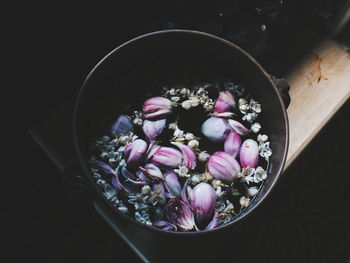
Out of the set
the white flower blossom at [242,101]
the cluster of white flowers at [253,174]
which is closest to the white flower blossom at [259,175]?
the cluster of white flowers at [253,174]

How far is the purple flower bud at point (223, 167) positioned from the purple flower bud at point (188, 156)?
0.9 inches

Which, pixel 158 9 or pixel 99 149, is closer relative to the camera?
pixel 99 149

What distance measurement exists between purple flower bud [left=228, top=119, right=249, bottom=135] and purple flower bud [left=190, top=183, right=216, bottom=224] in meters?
0.09

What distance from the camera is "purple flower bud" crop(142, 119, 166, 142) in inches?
24.0

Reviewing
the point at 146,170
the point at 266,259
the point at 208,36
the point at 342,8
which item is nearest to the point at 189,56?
the point at 208,36

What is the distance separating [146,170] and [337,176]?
0.56m

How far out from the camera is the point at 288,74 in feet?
2.34

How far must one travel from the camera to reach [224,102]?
0.62m

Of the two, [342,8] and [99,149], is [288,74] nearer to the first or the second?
[342,8]

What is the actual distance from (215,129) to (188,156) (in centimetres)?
6

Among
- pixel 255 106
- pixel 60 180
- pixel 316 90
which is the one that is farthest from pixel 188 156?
pixel 60 180

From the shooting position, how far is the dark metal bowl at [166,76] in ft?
1.84

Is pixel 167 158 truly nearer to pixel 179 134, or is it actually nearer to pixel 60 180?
pixel 179 134

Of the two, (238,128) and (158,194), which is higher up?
(238,128)
